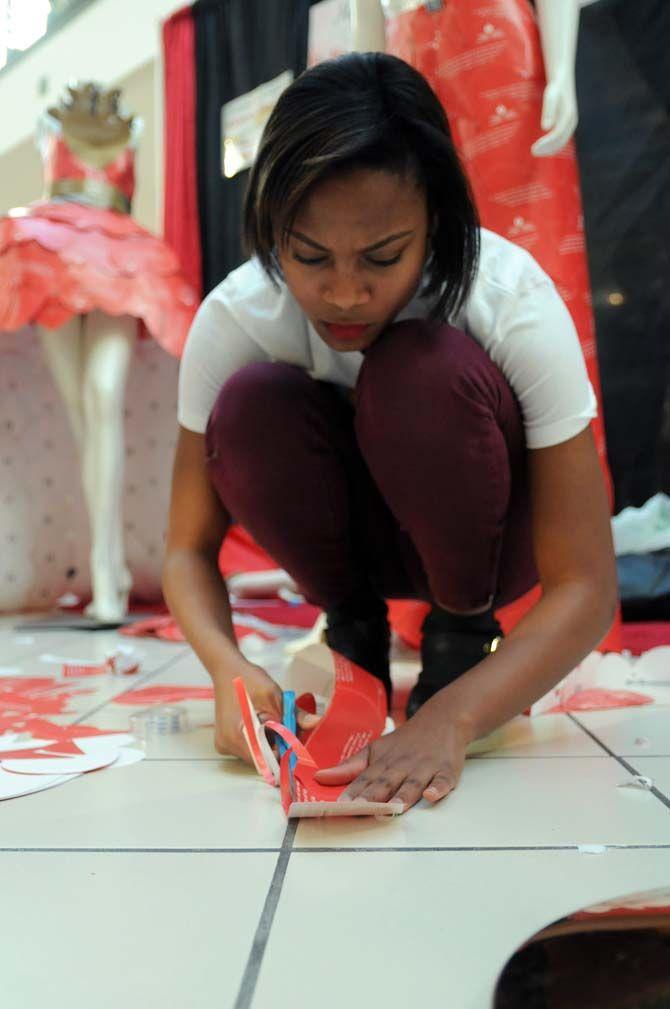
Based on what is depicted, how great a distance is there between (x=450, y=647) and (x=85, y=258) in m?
1.38

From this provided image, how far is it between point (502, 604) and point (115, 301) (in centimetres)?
123

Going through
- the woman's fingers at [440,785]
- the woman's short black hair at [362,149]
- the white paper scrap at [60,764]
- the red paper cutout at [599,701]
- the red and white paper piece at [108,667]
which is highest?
the woman's short black hair at [362,149]

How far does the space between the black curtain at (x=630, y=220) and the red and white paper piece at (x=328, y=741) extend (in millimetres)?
1389

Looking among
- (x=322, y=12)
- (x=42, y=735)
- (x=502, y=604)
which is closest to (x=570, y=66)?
(x=502, y=604)

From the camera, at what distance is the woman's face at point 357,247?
28.4 inches

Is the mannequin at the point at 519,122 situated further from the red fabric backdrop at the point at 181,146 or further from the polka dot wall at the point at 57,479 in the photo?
the red fabric backdrop at the point at 181,146

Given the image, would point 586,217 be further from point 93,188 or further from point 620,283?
point 93,188

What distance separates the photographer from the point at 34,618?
208 cm

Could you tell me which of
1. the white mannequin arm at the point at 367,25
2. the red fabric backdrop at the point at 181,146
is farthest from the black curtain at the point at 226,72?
the white mannequin arm at the point at 367,25

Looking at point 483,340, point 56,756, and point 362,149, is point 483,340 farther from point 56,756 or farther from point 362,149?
point 56,756

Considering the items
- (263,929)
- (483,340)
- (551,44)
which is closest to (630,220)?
(551,44)

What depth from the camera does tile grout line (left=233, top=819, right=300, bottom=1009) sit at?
392 mm

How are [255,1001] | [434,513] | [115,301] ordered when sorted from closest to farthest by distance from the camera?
[255,1001]
[434,513]
[115,301]

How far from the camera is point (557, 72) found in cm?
128
